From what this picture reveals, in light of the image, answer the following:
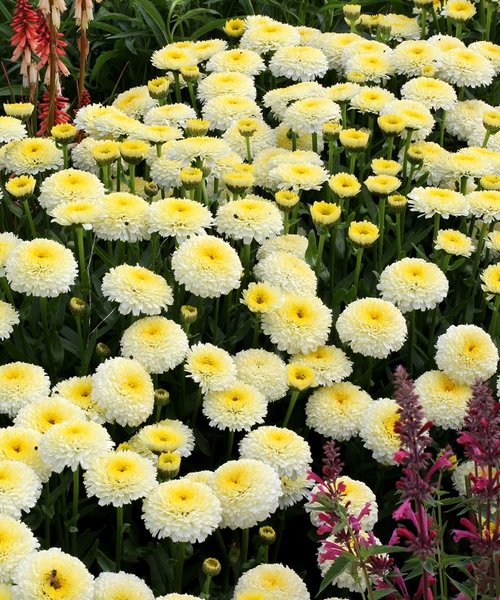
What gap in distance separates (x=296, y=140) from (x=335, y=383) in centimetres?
119

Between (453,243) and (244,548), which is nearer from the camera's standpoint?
(244,548)

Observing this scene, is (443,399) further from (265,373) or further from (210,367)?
(210,367)

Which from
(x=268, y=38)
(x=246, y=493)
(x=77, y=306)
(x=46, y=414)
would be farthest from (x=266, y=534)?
(x=268, y=38)

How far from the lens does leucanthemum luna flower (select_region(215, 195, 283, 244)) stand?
3059 millimetres

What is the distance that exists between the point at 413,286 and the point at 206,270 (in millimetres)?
540

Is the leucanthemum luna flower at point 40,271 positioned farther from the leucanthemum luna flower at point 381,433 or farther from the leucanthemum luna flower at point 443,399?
the leucanthemum luna flower at point 443,399

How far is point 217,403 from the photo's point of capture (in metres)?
2.68

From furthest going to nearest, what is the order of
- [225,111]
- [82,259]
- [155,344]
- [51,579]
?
[225,111]
[82,259]
[155,344]
[51,579]

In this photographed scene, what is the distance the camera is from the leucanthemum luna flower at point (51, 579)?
6.87ft

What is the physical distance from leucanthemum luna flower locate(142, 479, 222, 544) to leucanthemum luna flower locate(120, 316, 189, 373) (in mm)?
460

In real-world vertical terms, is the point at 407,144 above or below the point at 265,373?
above

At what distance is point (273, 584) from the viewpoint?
229 cm

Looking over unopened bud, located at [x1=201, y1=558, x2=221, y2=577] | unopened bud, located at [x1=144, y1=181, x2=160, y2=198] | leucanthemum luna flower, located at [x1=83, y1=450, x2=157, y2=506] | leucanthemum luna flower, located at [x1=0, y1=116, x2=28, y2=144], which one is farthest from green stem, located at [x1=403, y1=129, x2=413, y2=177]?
unopened bud, located at [x1=201, y1=558, x2=221, y2=577]

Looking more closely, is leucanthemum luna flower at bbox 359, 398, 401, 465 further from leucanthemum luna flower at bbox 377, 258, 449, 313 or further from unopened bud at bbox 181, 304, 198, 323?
unopened bud at bbox 181, 304, 198, 323
